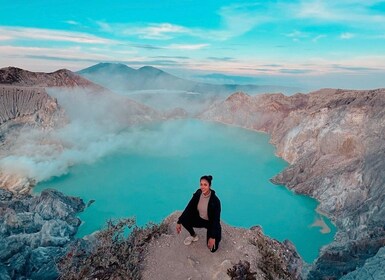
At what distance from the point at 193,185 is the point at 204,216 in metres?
31.8

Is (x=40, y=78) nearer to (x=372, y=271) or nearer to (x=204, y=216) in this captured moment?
(x=372, y=271)

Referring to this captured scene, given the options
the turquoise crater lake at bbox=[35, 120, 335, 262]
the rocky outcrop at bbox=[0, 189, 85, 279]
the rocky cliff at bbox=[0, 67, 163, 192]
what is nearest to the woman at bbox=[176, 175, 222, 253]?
the rocky outcrop at bbox=[0, 189, 85, 279]

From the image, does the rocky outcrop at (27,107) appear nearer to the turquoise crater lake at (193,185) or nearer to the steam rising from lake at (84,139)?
the steam rising from lake at (84,139)

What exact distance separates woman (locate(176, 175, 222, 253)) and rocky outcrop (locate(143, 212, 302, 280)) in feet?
0.81

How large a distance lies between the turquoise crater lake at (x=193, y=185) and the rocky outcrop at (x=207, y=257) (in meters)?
17.0

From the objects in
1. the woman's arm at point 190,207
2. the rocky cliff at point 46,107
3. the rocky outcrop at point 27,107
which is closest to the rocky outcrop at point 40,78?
the rocky cliff at point 46,107

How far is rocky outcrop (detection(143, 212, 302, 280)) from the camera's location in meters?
8.41

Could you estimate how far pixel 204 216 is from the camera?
29.3 ft

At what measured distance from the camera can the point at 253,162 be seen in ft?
159

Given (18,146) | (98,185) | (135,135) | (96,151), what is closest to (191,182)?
(98,185)

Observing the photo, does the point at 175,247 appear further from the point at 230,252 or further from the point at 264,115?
the point at 264,115

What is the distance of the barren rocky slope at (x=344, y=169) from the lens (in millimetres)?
21281

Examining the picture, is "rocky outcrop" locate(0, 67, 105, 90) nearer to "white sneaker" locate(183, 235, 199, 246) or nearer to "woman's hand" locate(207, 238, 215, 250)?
"white sneaker" locate(183, 235, 199, 246)

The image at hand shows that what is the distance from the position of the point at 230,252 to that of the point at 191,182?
106 ft
